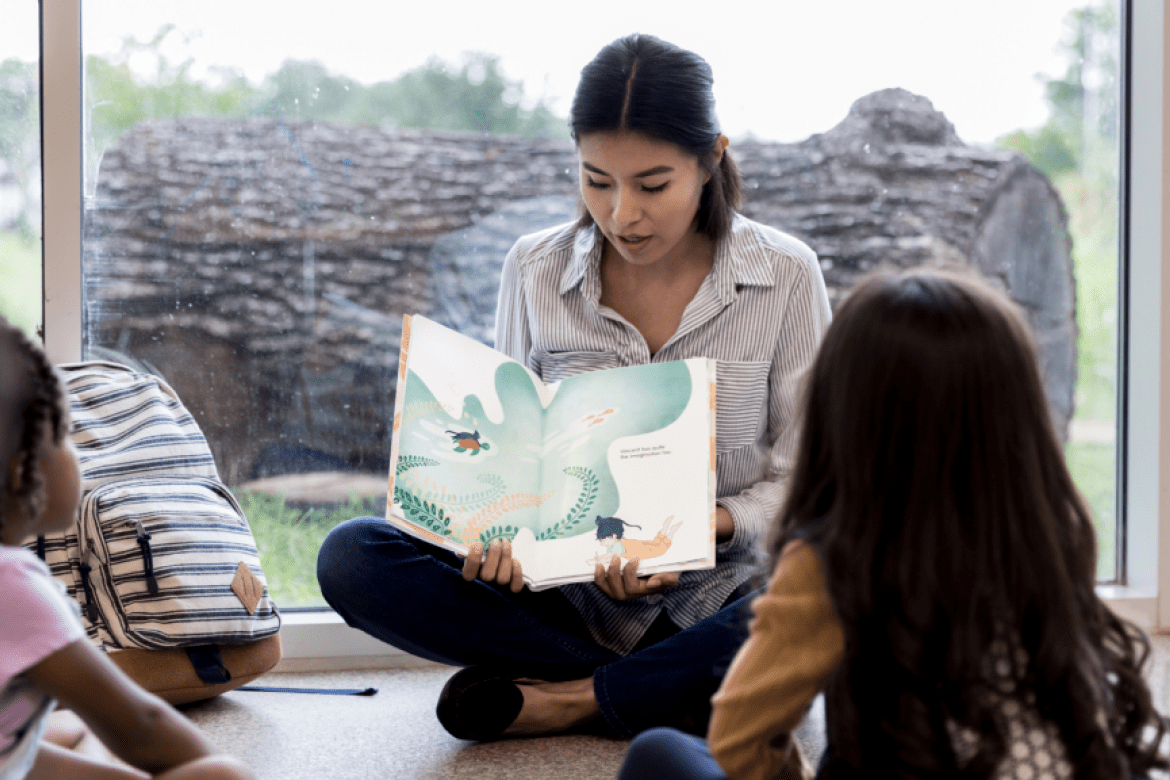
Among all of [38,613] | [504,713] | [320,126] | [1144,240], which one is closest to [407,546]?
[504,713]

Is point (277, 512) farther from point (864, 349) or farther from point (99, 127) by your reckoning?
point (864, 349)

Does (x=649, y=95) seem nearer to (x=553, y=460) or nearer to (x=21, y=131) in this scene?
(x=553, y=460)

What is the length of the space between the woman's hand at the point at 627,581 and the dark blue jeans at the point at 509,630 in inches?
3.2

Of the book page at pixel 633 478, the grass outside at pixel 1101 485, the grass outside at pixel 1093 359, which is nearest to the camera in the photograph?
the book page at pixel 633 478

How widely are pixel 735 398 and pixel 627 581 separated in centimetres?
34

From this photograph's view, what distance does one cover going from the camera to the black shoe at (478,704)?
1258mm

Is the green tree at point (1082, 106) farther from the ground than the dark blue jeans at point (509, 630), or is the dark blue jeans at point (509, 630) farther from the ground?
the green tree at point (1082, 106)

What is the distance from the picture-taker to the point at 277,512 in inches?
67.7

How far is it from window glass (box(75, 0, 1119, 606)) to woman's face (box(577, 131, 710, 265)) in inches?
17.4

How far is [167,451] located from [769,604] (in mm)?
1094

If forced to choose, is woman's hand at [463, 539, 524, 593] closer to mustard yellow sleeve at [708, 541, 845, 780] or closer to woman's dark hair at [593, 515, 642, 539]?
woman's dark hair at [593, 515, 642, 539]

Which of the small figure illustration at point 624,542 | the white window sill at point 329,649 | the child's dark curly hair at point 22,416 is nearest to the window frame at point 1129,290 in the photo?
the white window sill at point 329,649

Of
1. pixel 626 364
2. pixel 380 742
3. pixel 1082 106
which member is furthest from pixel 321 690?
pixel 1082 106

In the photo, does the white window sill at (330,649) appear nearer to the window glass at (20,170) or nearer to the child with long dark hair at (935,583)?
the window glass at (20,170)
